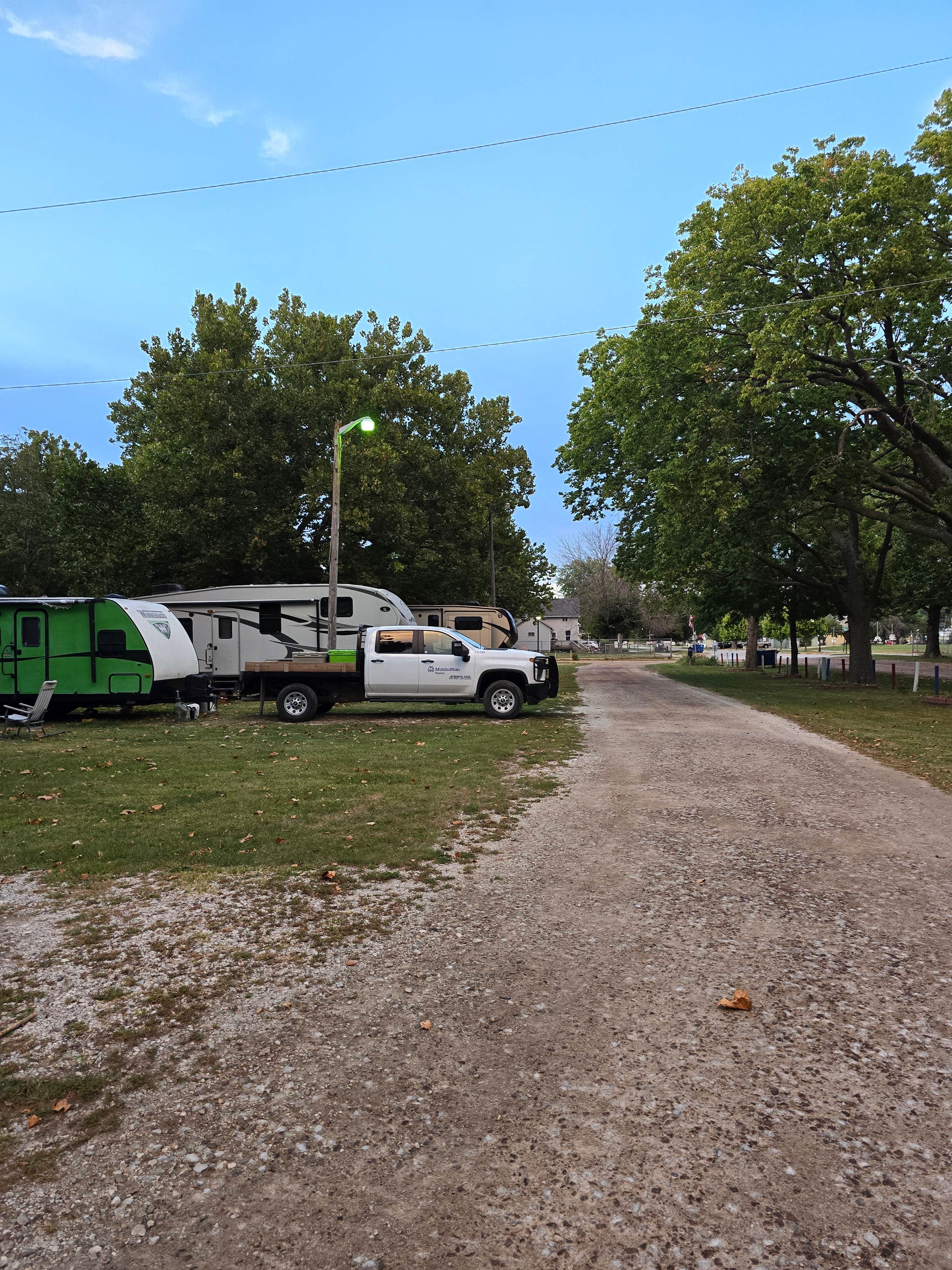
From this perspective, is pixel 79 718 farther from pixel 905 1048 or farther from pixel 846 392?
pixel 846 392

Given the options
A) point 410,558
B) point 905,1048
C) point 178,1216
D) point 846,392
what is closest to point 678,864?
point 905,1048

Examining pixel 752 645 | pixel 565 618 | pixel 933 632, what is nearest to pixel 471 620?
pixel 752 645

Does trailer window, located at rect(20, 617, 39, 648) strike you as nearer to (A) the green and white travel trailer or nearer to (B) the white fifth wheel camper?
(A) the green and white travel trailer

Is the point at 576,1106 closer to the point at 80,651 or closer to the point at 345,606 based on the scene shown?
the point at 80,651

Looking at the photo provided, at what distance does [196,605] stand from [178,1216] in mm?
22304

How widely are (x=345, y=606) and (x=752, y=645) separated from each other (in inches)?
1170

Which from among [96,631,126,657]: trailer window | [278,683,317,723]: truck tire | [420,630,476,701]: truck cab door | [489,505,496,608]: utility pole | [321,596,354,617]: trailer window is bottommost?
[278,683,317,723]: truck tire

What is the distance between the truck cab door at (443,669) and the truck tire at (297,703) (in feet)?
7.36

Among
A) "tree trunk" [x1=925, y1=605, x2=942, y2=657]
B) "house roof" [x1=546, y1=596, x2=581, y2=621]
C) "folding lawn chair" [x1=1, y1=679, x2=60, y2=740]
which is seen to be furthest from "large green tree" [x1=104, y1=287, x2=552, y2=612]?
"house roof" [x1=546, y1=596, x2=581, y2=621]

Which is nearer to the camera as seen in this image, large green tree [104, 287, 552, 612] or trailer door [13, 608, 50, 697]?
trailer door [13, 608, 50, 697]

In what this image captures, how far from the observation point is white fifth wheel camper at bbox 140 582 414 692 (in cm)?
2302

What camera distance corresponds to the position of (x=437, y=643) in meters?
16.8

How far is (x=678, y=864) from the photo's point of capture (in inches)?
241

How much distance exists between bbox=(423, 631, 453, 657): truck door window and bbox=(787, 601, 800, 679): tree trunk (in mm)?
21381
